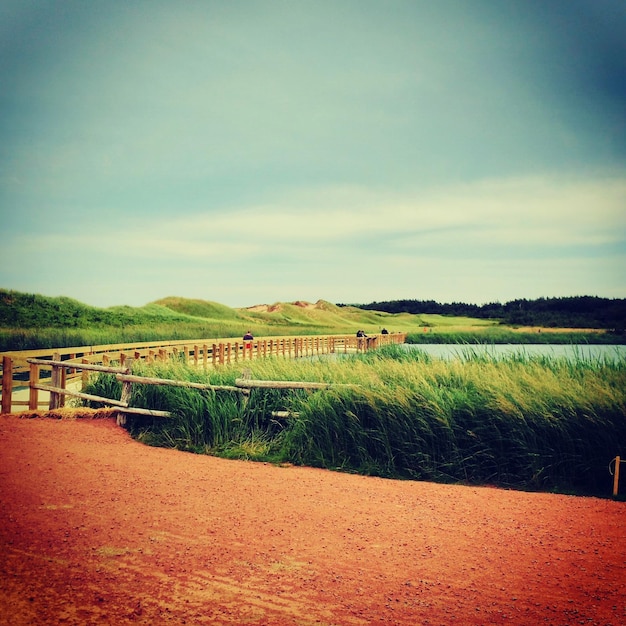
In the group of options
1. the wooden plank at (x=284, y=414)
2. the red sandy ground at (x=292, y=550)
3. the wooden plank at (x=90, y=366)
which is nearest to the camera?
the red sandy ground at (x=292, y=550)

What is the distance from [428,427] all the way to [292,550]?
4.18m

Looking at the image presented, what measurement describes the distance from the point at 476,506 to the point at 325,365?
612cm

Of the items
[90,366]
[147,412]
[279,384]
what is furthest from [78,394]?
[279,384]

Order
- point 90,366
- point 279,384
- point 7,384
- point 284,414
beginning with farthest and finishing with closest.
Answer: point 7,384
point 90,366
point 279,384
point 284,414

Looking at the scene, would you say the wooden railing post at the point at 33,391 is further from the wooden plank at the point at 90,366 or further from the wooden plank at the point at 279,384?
the wooden plank at the point at 279,384

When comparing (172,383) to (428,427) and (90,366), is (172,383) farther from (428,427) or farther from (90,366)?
(428,427)

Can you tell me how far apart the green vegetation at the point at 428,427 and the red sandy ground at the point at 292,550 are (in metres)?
0.88

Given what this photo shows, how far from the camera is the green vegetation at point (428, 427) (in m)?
8.36

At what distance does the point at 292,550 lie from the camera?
17.0ft

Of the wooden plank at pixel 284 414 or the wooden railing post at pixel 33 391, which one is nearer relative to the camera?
the wooden plank at pixel 284 414

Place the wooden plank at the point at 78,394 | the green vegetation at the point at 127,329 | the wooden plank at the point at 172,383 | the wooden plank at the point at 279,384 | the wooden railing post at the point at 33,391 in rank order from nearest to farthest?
1. the wooden plank at the point at 279,384
2. the wooden plank at the point at 172,383
3. the wooden plank at the point at 78,394
4. the wooden railing post at the point at 33,391
5. the green vegetation at the point at 127,329

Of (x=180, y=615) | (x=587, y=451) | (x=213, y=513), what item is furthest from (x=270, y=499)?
(x=587, y=451)

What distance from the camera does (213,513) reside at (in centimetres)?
623

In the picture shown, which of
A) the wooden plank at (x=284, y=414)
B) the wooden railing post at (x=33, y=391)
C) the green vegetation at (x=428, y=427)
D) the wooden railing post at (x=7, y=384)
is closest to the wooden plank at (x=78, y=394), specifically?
the wooden railing post at (x=33, y=391)
